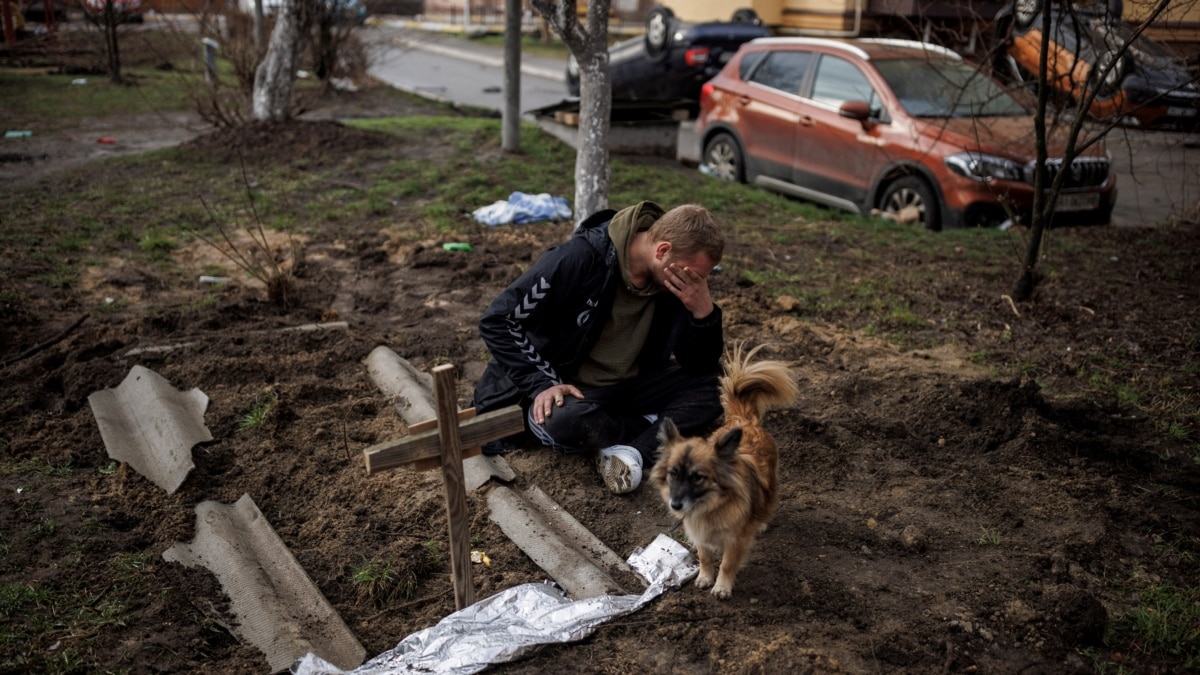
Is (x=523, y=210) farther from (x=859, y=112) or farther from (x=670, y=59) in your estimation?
(x=670, y=59)

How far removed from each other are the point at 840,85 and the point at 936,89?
1025 mm

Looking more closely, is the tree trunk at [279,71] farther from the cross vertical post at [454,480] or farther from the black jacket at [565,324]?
the cross vertical post at [454,480]

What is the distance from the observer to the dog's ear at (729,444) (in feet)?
10.5

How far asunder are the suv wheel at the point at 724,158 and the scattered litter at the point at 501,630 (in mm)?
8252

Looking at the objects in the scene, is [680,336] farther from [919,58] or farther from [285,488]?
[919,58]

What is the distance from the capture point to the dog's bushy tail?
13.1 feet

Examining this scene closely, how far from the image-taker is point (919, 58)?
962 cm

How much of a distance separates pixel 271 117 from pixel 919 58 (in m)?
8.46

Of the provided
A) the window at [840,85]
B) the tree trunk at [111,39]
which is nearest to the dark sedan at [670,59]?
the window at [840,85]

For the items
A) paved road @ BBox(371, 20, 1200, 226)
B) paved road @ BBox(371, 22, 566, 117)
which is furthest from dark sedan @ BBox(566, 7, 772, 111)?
paved road @ BBox(371, 22, 566, 117)

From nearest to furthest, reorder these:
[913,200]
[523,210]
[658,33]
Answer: [523,210] → [913,200] → [658,33]

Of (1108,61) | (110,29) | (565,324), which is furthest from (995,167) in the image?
(110,29)

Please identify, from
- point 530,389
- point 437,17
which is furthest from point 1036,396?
point 437,17

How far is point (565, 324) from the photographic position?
4.30 m
